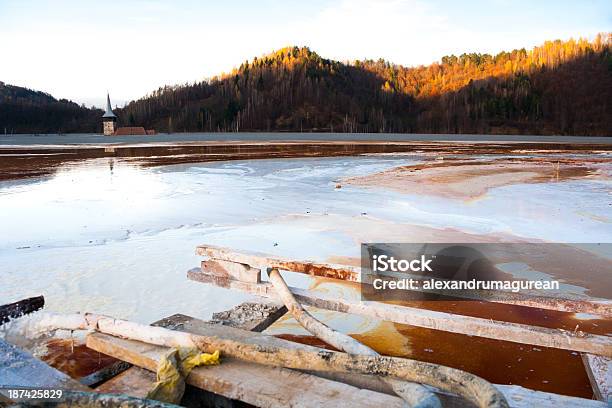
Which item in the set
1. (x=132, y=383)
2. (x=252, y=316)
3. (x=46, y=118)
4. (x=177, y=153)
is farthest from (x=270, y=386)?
(x=46, y=118)

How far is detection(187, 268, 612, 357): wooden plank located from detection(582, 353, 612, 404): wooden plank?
149 millimetres

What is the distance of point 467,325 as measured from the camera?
295cm

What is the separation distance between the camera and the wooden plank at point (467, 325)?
2.70 meters

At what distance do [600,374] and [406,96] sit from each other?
129494mm

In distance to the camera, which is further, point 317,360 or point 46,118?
point 46,118

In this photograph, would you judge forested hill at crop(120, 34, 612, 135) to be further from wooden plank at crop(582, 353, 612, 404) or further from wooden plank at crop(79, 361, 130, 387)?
wooden plank at crop(79, 361, 130, 387)

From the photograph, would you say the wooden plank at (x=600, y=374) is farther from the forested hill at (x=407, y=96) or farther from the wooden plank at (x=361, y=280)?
the forested hill at (x=407, y=96)

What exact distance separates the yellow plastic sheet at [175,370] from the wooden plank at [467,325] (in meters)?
1.12

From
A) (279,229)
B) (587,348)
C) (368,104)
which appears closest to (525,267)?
(587,348)

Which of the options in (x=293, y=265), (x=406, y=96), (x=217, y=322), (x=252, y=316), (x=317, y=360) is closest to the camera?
(x=317, y=360)

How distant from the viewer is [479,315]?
12.7 ft

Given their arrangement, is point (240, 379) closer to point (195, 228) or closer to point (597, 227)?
point (195, 228)

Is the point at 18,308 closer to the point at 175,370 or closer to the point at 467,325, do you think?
the point at 175,370

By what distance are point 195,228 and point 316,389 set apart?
4.92 metres
